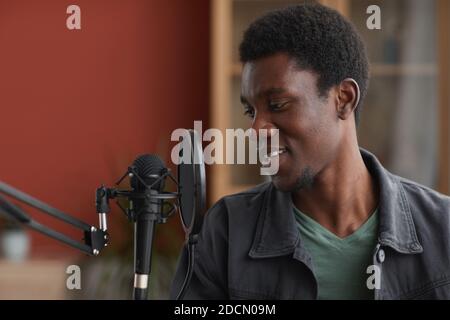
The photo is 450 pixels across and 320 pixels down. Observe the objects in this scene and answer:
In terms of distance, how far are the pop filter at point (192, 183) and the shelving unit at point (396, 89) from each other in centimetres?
162

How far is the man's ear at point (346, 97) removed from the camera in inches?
43.8

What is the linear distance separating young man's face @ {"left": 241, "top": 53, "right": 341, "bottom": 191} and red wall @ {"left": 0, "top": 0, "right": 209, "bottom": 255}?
1.58 meters

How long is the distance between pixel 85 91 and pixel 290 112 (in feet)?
5.72

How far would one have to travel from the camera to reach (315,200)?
3.68 feet

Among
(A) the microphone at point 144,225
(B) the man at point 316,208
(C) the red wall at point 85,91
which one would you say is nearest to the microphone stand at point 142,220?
(A) the microphone at point 144,225

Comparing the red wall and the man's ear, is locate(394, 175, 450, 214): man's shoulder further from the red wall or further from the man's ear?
the red wall

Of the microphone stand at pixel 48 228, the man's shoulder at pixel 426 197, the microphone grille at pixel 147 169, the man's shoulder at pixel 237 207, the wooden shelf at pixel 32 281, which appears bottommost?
the wooden shelf at pixel 32 281

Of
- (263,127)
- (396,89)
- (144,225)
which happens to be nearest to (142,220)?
(144,225)

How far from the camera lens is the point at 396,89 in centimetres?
253

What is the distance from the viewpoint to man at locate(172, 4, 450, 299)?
3.41 ft

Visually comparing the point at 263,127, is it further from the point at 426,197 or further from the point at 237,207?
the point at 426,197

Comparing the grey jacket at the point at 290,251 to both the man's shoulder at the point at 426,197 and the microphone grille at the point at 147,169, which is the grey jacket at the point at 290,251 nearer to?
the man's shoulder at the point at 426,197
